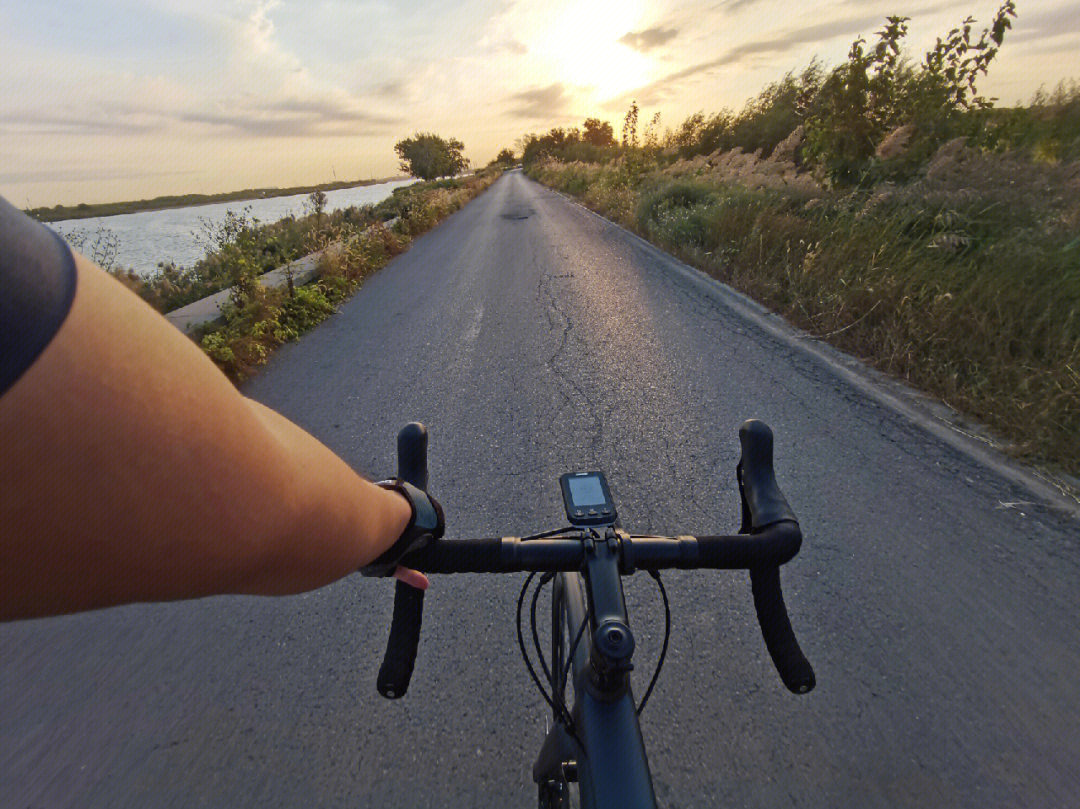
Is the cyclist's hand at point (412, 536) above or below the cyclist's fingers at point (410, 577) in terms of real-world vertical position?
above

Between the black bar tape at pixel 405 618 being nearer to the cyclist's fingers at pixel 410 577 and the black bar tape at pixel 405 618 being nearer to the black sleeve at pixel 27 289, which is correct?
the cyclist's fingers at pixel 410 577

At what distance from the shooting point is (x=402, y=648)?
0.92 m

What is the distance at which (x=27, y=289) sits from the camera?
0.37m

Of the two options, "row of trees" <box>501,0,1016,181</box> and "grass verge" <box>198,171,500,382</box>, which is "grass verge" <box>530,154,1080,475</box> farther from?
"grass verge" <box>198,171,500,382</box>

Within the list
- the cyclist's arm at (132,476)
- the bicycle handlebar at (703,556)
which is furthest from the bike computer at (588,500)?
the cyclist's arm at (132,476)

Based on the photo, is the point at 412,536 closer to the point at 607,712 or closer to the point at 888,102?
the point at 607,712

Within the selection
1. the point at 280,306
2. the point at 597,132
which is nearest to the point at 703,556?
the point at 280,306

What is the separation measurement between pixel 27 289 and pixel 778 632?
1.06m

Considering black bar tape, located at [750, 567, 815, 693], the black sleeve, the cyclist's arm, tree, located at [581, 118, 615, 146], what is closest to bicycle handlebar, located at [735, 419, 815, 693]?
black bar tape, located at [750, 567, 815, 693]

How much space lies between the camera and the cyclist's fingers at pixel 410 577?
86 centimetres

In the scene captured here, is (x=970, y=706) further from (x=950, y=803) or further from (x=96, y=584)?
(x=96, y=584)

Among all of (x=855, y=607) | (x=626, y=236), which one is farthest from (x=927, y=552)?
(x=626, y=236)

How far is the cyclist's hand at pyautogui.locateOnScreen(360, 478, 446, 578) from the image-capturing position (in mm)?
788

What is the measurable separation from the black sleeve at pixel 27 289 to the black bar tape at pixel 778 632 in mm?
939
